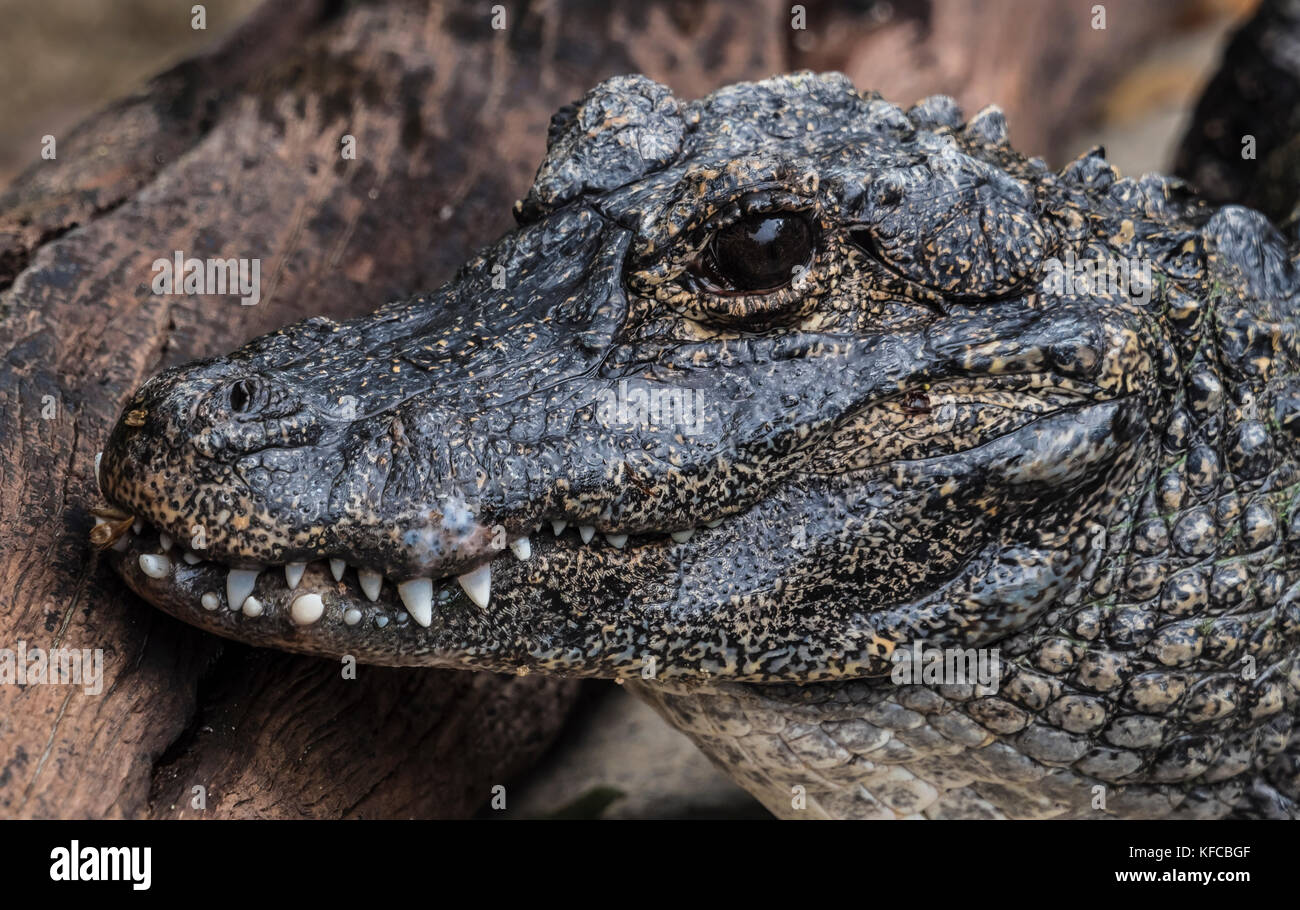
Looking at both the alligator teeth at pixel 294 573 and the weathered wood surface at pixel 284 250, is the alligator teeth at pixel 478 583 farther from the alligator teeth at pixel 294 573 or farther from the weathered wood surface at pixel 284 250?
the weathered wood surface at pixel 284 250

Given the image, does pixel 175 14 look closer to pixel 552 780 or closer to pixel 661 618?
pixel 552 780

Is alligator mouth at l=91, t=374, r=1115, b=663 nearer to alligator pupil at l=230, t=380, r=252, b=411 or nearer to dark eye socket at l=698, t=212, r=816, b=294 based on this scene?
alligator pupil at l=230, t=380, r=252, b=411

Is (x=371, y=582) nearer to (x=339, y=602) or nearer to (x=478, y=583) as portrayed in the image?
(x=339, y=602)

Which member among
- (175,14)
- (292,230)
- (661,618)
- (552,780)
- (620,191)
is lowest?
(552,780)

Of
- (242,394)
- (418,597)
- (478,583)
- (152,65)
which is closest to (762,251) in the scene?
(478,583)

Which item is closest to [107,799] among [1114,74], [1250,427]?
[1250,427]

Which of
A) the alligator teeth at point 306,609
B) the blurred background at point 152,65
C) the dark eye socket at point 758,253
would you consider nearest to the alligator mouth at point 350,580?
the alligator teeth at point 306,609
